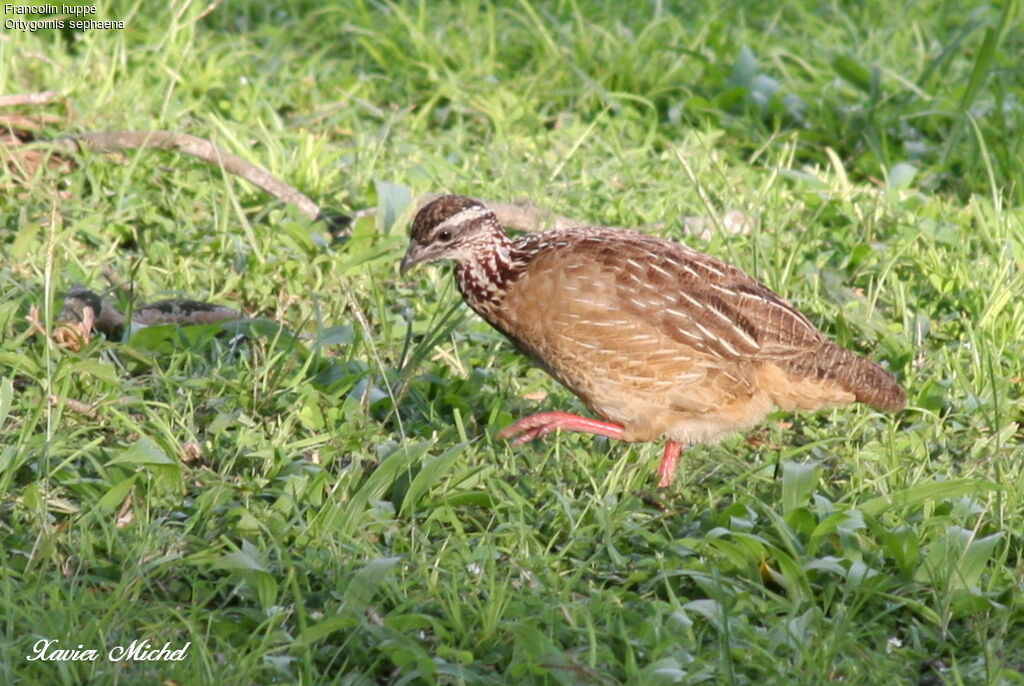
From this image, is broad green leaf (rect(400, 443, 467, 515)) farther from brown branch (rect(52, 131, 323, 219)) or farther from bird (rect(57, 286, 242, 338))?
brown branch (rect(52, 131, 323, 219))

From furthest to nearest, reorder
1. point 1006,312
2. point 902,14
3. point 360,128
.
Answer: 1. point 902,14
2. point 360,128
3. point 1006,312

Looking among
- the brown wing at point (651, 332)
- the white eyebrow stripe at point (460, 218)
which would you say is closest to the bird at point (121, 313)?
the white eyebrow stripe at point (460, 218)

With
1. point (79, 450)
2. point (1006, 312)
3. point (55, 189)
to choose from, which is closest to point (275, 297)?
point (55, 189)

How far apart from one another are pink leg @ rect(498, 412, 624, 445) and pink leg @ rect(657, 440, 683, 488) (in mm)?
194

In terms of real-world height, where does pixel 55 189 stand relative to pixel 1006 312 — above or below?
above

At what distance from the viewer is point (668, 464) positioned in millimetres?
5438

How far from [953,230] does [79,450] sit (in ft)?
14.2

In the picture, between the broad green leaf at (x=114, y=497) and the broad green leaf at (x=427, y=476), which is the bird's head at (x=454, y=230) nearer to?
the broad green leaf at (x=427, y=476)

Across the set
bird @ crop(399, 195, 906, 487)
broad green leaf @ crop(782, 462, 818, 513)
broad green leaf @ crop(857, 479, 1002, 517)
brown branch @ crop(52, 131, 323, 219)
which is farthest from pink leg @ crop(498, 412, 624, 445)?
brown branch @ crop(52, 131, 323, 219)

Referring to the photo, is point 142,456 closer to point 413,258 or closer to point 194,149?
point 413,258

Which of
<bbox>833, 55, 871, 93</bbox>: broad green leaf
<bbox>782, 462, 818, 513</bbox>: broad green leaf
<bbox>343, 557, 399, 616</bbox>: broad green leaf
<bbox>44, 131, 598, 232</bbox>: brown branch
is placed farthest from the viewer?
<bbox>833, 55, 871, 93</bbox>: broad green leaf

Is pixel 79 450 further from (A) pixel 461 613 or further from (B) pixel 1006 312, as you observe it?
(B) pixel 1006 312

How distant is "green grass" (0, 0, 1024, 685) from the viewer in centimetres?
414

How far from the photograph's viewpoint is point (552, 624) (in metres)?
4.14
